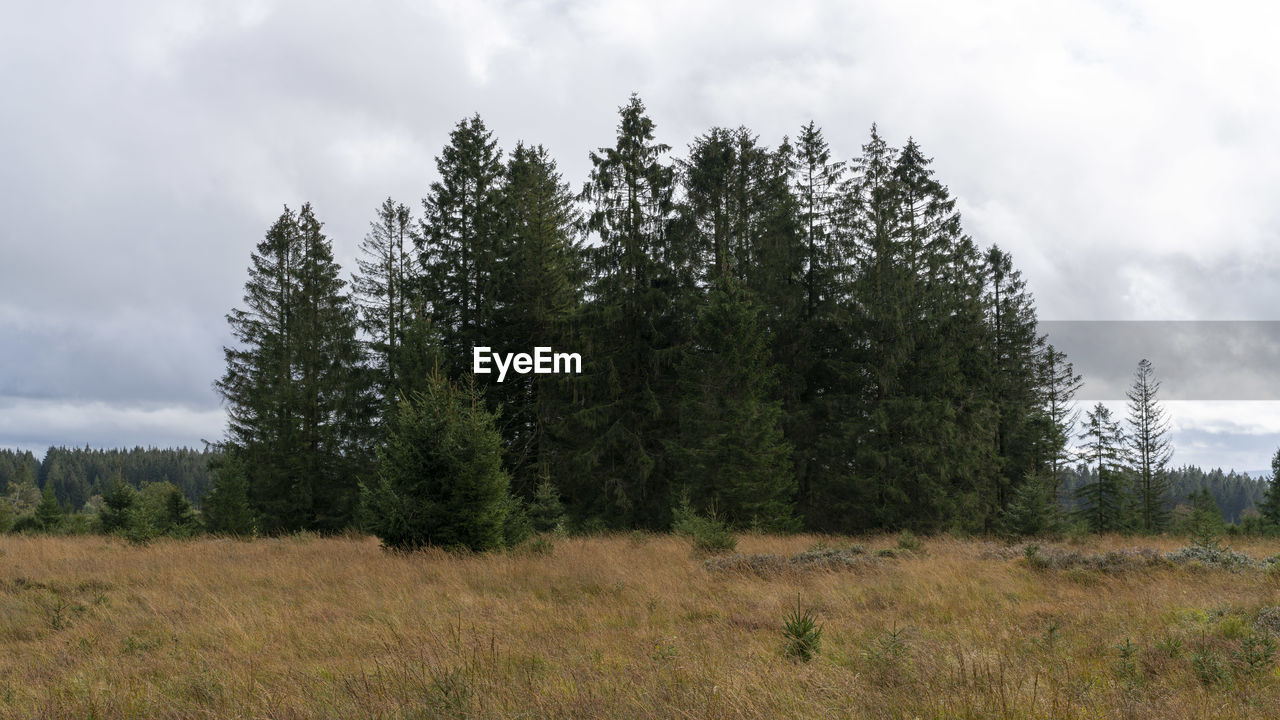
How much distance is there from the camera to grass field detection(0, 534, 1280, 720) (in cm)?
484

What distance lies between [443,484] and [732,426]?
30.8 ft

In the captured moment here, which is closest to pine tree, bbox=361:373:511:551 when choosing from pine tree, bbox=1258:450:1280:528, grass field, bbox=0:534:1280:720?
grass field, bbox=0:534:1280:720

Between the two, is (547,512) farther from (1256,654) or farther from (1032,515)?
(1256,654)

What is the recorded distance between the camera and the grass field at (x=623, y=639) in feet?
15.9

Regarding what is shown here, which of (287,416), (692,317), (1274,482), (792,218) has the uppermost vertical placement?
(792,218)

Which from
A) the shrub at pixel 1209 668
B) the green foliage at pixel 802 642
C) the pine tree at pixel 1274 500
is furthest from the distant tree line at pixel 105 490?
the pine tree at pixel 1274 500

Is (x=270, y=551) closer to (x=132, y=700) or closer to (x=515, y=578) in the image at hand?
(x=515, y=578)

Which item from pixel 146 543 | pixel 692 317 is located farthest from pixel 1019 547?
pixel 146 543

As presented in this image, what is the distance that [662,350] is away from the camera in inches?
926

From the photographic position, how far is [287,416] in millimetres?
28281

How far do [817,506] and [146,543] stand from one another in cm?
2058

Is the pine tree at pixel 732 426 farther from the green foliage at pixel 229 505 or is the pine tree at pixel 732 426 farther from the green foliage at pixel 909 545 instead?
the green foliage at pixel 229 505

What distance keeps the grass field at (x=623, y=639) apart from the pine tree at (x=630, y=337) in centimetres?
1037

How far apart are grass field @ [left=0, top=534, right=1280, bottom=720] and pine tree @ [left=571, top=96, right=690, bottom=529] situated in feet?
34.0
